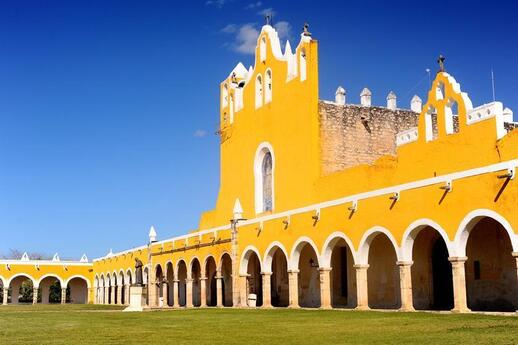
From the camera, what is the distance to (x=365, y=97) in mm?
29234

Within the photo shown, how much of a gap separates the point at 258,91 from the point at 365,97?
5566 mm

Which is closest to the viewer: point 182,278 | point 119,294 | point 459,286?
point 459,286

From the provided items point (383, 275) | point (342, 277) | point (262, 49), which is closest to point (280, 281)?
point (342, 277)

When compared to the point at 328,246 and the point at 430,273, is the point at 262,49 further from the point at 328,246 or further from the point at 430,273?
the point at 430,273

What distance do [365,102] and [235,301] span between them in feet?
32.6

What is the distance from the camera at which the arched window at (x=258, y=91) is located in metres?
32.2

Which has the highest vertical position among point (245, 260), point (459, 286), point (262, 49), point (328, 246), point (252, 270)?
point (262, 49)

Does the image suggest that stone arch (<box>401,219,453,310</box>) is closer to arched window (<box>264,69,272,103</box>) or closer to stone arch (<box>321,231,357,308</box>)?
stone arch (<box>321,231,357,308</box>)

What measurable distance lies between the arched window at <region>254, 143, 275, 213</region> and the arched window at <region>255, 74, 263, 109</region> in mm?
2080

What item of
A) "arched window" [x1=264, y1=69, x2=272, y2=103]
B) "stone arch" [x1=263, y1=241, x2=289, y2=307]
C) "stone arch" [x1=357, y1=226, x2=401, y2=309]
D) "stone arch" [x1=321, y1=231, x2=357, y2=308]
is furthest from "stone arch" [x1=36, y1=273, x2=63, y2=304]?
"stone arch" [x1=357, y1=226, x2=401, y2=309]

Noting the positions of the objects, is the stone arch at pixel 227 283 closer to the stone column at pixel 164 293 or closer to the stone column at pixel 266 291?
the stone column at pixel 164 293

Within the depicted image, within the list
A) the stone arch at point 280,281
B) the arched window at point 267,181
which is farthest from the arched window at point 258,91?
the stone arch at point 280,281

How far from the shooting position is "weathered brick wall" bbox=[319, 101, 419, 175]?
1090 inches

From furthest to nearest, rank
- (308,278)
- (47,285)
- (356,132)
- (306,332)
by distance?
(47,285) → (356,132) → (308,278) → (306,332)
